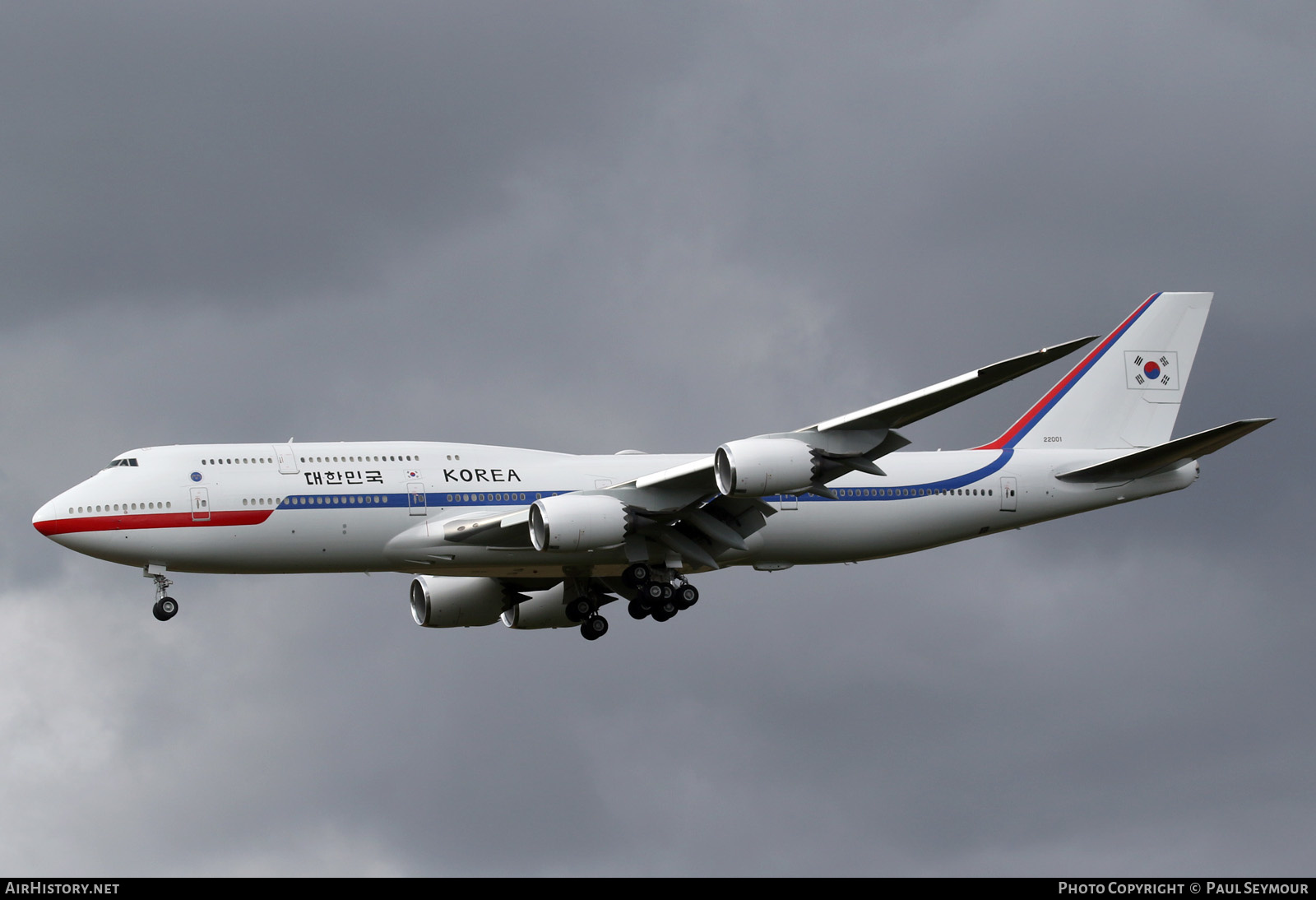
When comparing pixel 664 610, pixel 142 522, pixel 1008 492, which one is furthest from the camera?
pixel 1008 492

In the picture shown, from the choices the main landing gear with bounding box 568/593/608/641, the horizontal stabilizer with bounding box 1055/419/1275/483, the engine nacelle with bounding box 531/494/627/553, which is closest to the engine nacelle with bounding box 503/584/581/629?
the main landing gear with bounding box 568/593/608/641

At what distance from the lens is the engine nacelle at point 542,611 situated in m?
62.8

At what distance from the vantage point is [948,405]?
47188 millimetres

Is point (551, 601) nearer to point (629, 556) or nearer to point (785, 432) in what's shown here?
point (629, 556)

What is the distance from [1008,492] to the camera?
194 feet

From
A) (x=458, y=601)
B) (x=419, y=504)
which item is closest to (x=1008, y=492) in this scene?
(x=458, y=601)

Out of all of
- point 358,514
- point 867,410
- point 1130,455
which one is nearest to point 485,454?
point 358,514

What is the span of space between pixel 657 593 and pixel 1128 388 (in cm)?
1975

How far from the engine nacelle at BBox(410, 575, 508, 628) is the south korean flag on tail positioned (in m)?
23.9

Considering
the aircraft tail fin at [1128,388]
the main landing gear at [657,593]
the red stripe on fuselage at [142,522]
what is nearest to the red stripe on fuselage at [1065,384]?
the aircraft tail fin at [1128,388]

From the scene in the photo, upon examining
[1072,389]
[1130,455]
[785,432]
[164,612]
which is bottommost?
[164,612]

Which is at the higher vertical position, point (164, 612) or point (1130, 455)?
point (1130, 455)

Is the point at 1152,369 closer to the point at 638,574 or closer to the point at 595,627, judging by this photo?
the point at 638,574

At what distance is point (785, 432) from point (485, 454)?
11219 mm
